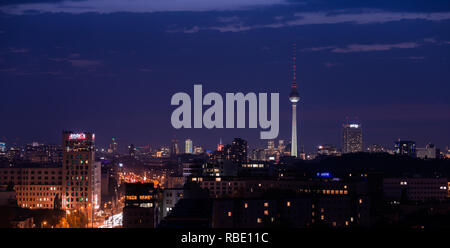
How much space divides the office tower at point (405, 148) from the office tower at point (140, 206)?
61248 mm

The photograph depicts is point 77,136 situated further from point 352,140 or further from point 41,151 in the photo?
point 352,140

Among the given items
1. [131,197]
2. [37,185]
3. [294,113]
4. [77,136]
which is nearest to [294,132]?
[294,113]

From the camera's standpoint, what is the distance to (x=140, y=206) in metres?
34.3

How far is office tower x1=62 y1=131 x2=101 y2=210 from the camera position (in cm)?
4725

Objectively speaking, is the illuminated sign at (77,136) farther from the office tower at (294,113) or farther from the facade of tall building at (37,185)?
the office tower at (294,113)

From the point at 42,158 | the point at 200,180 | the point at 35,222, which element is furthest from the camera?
the point at 42,158

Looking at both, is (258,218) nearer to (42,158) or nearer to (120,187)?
(120,187)

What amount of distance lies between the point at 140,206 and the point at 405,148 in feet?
209

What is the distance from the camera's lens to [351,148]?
404 ft

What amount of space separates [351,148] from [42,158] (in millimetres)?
61850

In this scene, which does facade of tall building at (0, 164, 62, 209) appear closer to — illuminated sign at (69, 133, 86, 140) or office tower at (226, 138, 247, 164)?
illuminated sign at (69, 133, 86, 140)

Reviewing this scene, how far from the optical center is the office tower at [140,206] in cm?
3366

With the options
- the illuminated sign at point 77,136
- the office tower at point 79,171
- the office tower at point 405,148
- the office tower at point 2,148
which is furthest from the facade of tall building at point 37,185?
the office tower at point 405,148
